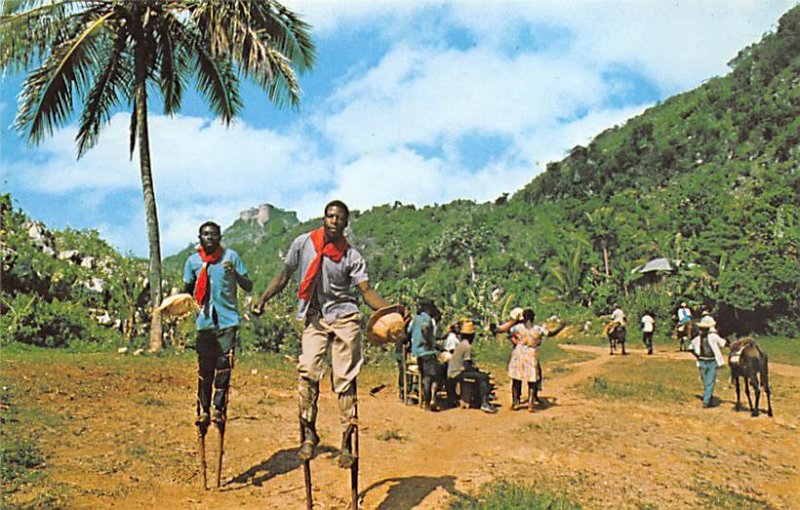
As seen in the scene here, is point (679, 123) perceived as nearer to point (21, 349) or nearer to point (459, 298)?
point (459, 298)

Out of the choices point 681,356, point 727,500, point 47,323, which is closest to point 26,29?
point 47,323

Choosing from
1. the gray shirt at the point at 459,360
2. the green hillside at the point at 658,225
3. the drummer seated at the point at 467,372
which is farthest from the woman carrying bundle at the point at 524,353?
the green hillside at the point at 658,225

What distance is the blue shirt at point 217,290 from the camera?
19.4 feet

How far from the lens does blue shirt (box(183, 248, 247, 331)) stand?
19.4 feet

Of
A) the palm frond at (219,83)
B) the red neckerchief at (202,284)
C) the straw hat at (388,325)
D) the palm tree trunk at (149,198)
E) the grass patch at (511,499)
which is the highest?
the palm frond at (219,83)

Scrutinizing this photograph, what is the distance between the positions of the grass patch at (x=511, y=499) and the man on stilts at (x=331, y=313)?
1.13 metres

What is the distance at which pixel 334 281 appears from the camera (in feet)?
16.8

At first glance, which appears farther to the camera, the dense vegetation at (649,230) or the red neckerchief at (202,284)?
the dense vegetation at (649,230)

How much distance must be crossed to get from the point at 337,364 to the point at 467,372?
5.91m

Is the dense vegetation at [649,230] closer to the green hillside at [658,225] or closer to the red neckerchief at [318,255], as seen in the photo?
the green hillside at [658,225]

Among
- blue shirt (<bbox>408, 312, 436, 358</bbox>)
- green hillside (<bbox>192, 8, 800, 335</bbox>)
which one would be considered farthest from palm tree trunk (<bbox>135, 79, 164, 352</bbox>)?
green hillside (<bbox>192, 8, 800, 335</bbox>)

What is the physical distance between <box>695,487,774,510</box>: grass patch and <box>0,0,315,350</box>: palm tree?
31.8 ft

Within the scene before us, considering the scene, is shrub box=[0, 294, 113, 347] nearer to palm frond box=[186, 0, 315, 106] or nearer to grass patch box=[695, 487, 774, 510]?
palm frond box=[186, 0, 315, 106]

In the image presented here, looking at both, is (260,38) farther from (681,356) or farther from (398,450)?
(681,356)
